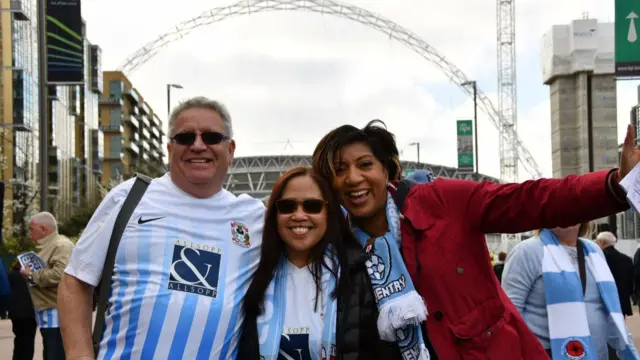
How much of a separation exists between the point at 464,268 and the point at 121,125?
352 ft

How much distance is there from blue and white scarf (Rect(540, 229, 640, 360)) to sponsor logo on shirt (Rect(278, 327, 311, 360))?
251cm

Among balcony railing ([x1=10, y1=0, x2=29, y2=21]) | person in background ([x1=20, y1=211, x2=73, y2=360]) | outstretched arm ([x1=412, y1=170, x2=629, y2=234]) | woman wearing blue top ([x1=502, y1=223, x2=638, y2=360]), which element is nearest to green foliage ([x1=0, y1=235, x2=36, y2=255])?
balcony railing ([x1=10, y1=0, x2=29, y2=21])

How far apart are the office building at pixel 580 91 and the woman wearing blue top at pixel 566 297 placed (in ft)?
255

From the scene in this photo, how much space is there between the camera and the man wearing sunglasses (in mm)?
4262

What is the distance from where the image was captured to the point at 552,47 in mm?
90438

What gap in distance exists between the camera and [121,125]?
4274 inches

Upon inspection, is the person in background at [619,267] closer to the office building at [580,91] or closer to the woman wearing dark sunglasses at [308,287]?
the woman wearing dark sunglasses at [308,287]

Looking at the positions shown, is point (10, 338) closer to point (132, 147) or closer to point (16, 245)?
point (16, 245)

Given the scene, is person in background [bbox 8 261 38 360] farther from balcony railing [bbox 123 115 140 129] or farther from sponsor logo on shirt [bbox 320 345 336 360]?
balcony railing [bbox 123 115 140 129]

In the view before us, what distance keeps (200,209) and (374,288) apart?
936 millimetres

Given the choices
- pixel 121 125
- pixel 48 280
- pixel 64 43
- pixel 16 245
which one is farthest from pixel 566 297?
pixel 121 125

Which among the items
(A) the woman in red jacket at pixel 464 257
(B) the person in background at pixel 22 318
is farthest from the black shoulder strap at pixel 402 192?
(B) the person in background at pixel 22 318

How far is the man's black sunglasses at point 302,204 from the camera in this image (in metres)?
4.54

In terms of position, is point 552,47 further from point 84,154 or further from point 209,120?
point 209,120
